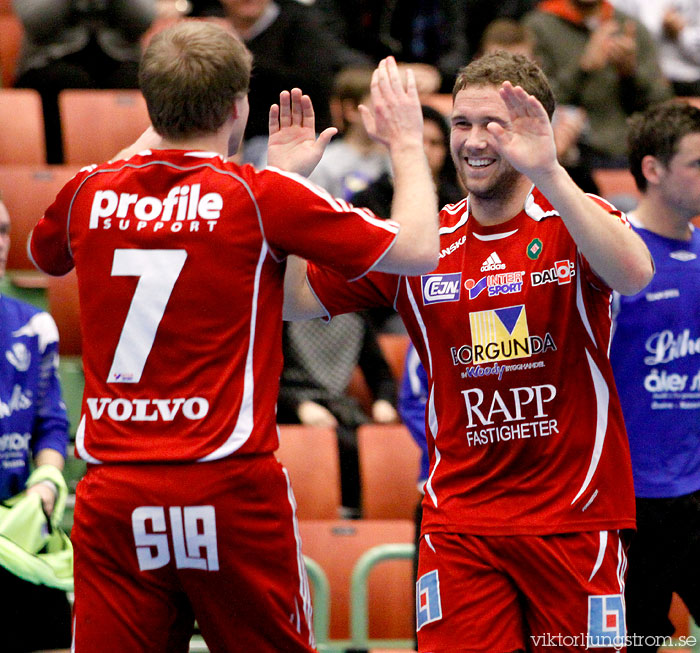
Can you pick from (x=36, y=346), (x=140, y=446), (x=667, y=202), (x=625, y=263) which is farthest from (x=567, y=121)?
(x=140, y=446)

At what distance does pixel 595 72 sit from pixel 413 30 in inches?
53.0

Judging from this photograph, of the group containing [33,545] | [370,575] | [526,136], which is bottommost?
[370,575]

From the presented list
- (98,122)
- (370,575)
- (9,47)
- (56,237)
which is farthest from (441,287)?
(9,47)

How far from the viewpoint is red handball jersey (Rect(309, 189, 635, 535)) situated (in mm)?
3213

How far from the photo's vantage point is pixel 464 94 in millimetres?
3383

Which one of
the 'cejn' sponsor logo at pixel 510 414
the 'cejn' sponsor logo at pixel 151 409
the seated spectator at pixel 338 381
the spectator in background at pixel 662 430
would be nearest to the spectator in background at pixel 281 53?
the seated spectator at pixel 338 381

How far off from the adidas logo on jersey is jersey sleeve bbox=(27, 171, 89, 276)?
3.77ft

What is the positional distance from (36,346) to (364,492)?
2.06 metres

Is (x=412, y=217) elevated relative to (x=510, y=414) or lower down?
elevated

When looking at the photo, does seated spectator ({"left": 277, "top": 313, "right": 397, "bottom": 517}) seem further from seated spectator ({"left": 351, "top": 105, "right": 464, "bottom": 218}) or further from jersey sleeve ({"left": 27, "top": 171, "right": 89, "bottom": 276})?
jersey sleeve ({"left": 27, "top": 171, "right": 89, "bottom": 276})

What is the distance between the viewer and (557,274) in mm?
3229

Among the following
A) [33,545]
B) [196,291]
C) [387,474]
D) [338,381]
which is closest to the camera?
[196,291]

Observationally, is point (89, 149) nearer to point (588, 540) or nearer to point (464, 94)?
point (464, 94)

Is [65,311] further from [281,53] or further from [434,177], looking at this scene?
[281,53]
